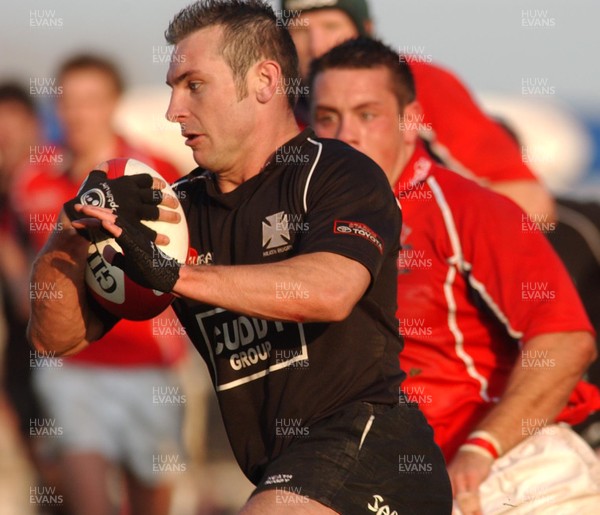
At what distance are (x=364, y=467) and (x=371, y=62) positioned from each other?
7.29 feet

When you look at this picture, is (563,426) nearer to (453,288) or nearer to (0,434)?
(453,288)

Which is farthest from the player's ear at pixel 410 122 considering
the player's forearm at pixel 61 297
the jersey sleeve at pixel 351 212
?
the player's forearm at pixel 61 297

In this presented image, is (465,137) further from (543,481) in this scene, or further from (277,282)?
(277,282)

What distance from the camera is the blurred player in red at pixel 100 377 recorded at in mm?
7879

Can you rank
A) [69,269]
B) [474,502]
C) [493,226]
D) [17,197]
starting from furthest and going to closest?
[17,197]
[493,226]
[474,502]
[69,269]

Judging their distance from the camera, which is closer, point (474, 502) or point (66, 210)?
point (66, 210)

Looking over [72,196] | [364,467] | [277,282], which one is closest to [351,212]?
[277,282]

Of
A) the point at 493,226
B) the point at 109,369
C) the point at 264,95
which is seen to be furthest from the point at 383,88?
the point at 109,369

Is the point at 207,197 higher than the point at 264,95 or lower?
lower

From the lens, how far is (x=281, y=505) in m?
3.83

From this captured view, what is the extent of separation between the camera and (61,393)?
8133mm

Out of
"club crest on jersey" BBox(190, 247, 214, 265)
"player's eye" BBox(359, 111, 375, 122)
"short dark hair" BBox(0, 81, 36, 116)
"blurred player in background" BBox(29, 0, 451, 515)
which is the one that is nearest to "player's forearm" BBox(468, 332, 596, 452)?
"blurred player in background" BBox(29, 0, 451, 515)

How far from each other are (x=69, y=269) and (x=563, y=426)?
2106 millimetres

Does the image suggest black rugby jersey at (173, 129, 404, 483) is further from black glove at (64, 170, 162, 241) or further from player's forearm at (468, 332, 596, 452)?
player's forearm at (468, 332, 596, 452)
